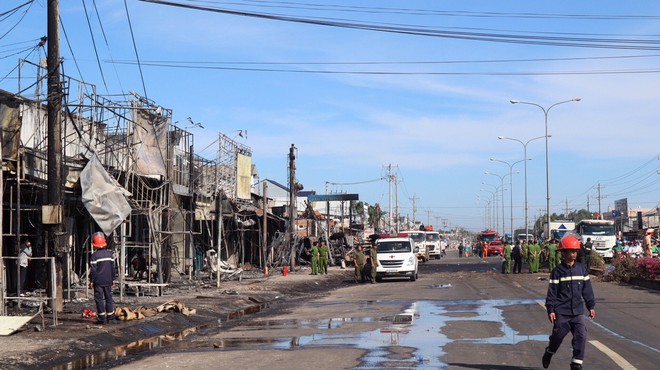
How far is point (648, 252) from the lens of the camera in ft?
107

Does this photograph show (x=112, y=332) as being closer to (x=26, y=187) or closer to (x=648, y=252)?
(x=26, y=187)

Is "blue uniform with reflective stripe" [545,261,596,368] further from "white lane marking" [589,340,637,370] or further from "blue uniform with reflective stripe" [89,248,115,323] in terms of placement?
"blue uniform with reflective stripe" [89,248,115,323]

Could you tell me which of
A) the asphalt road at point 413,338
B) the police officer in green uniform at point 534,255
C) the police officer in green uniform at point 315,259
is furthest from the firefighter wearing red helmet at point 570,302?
the police officer in green uniform at point 534,255

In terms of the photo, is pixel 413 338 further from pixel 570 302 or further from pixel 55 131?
pixel 55 131

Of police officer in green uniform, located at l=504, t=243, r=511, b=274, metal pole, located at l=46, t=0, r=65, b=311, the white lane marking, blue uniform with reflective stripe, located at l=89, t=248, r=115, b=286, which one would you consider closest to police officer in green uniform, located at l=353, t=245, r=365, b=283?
police officer in green uniform, located at l=504, t=243, r=511, b=274

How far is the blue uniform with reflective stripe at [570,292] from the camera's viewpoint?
9.27m

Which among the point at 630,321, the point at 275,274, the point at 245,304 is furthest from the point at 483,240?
the point at 630,321

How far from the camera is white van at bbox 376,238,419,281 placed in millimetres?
33875

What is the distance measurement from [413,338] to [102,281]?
6661mm

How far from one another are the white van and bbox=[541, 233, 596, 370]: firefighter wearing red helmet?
24344mm

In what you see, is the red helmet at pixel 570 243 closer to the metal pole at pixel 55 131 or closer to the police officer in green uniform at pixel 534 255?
the metal pole at pixel 55 131

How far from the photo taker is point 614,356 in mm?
10758

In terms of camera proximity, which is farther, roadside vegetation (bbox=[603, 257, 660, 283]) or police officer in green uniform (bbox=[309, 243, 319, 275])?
police officer in green uniform (bbox=[309, 243, 319, 275])

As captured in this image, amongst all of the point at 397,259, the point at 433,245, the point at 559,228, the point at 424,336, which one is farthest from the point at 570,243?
the point at 433,245
